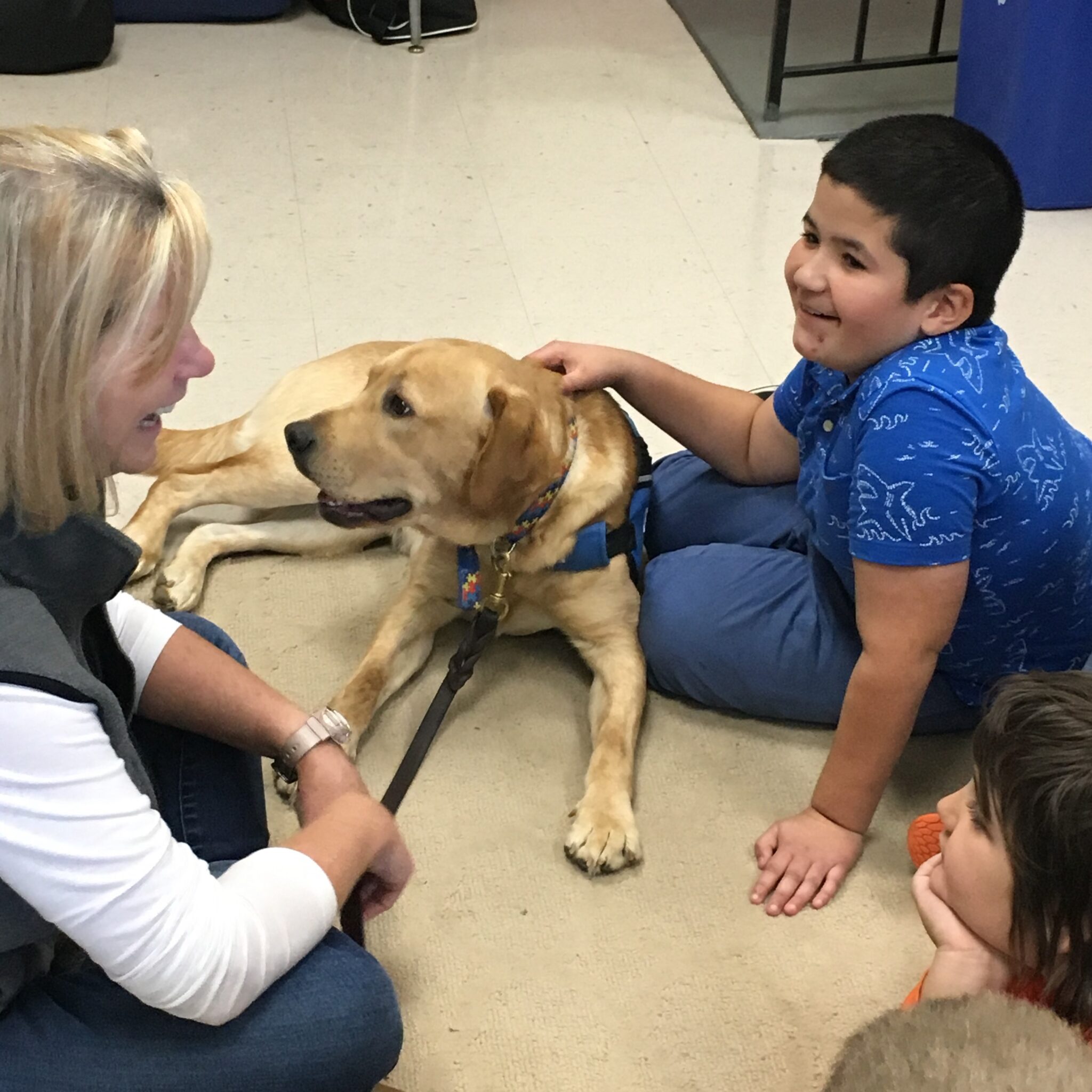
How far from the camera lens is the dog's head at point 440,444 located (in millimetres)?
1908

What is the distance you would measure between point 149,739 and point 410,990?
49 cm

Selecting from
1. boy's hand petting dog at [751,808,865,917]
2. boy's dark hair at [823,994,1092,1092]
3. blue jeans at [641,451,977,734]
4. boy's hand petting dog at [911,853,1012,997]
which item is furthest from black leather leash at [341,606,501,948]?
boy's dark hair at [823,994,1092,1092]

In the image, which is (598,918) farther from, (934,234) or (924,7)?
(924,7)

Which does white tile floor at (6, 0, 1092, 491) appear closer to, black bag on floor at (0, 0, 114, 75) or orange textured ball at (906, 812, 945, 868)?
black bag on floor at (0, 0, 114, 75)

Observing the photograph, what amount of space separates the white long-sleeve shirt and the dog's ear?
32.6 inches

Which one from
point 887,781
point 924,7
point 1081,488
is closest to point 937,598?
point 1081,488

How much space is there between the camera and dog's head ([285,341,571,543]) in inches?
75.1

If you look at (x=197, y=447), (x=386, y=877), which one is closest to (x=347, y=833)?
(x=386, y=877)

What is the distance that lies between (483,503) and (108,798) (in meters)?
0.99

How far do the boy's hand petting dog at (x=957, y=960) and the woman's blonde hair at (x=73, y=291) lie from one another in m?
0.97

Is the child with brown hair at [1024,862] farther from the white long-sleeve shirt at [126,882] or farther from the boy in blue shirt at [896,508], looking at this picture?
the white long-sleeve shirt at [126,882]

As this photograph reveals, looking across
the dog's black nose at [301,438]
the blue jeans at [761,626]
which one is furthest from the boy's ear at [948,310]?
the dog's black nose at [301,438]

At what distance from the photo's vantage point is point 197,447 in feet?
8.25

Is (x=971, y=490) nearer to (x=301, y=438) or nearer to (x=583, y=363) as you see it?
(x=583, y=363)
